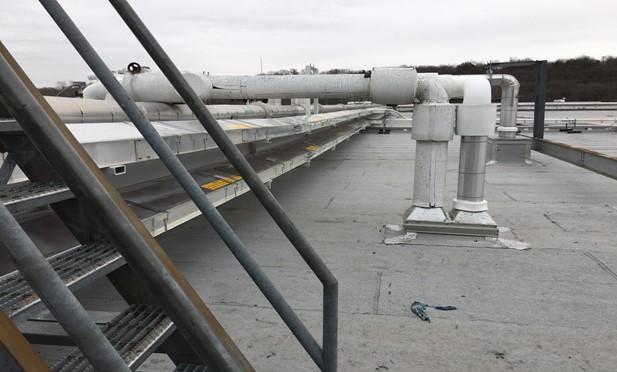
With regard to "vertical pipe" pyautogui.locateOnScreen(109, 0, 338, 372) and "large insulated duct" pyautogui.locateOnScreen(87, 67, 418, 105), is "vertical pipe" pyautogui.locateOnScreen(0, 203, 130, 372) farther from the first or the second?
"large insulated duct" pyautogui.locateOnScreen(87, 67, 418, 105)

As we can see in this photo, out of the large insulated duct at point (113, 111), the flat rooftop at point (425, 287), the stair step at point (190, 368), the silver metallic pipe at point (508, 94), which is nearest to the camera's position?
the stair step at point (190, 368)

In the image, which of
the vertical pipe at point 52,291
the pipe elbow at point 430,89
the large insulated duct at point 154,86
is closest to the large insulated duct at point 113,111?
the large insulated duct at point 154,86

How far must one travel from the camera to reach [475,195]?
545cm

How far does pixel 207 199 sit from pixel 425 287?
289 cm

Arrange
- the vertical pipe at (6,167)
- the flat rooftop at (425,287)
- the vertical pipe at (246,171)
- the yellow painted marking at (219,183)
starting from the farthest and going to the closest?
the yellow painted marking at (219,183) < the flat rooftop at (425,287) < the vertical pipe at (6,167) < the vertical pipe at (246,171)

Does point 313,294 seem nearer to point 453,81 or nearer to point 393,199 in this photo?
point 453,81

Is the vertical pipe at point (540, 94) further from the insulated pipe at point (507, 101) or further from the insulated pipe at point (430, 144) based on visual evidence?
the insulated pipe at point (430, 144)

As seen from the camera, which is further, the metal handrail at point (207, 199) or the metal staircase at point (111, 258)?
the metal handrail at point (207, 199)

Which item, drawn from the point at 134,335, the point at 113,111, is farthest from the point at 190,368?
the point at 113,111

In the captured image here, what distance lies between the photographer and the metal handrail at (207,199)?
161 cm

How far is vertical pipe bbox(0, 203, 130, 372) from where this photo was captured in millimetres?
860

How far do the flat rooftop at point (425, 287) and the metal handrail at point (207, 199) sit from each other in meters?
1.24

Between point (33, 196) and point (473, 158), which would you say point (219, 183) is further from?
point (473, 158)

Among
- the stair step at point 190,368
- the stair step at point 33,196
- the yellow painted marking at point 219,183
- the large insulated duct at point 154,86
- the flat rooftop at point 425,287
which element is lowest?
the flat rooftop at point 425,287
